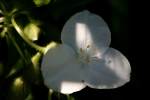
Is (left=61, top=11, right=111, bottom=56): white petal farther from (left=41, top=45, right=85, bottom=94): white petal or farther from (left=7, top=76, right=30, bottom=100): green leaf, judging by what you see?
(left=7, top=76, right=30, bottom=100): green leaf

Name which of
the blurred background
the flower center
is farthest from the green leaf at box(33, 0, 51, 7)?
the flower center

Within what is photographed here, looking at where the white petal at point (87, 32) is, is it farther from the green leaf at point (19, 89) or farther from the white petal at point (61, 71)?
the green leaf at point (19, 89)

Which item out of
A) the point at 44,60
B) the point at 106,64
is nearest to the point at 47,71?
the point at 44,60

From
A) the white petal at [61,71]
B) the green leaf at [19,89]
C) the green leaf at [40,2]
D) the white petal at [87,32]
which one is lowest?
the green leaf at [19,89]

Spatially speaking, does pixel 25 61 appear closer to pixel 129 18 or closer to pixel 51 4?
pixel 51 4

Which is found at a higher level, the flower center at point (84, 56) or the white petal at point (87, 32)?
the white petal at point (87, 32)

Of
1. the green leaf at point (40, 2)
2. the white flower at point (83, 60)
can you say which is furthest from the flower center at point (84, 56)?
the green leaf at point (40, 2)

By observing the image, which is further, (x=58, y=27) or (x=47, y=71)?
(x=58, y=27)
